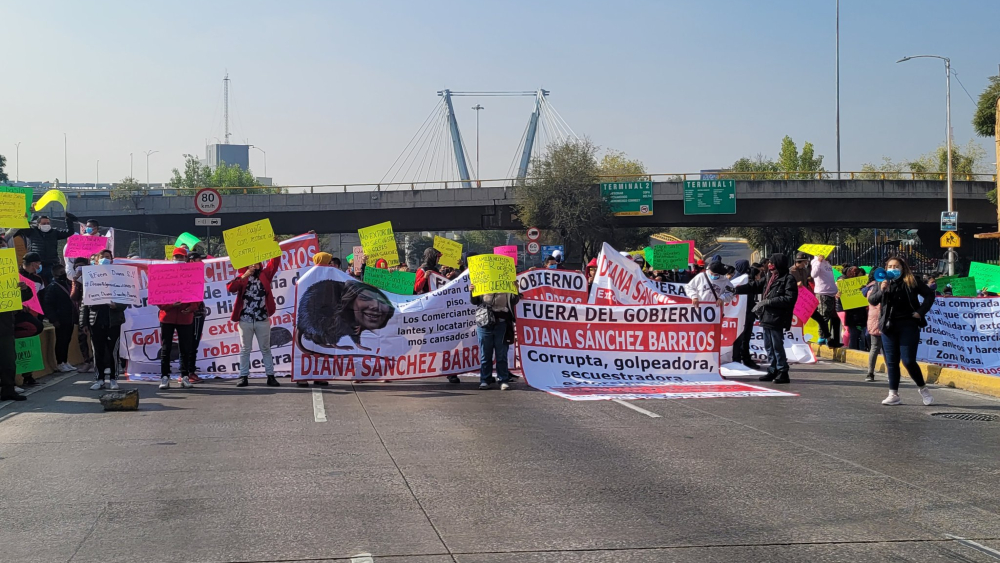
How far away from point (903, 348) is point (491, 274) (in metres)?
5.19

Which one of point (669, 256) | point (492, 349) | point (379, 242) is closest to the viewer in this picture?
point (492, 349)

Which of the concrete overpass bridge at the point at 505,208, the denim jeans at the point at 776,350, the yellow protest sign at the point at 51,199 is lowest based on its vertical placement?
the denim jeans at the point at 776,350

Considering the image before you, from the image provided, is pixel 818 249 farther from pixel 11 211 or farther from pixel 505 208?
pixel 505 208

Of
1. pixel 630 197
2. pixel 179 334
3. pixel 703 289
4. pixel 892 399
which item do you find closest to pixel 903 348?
pixel 892 399

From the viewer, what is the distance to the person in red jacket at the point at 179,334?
1303cm

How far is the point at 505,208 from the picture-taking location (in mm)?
55906

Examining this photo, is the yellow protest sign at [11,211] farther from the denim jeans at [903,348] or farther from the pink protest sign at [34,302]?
the denim jeans at [903,348]

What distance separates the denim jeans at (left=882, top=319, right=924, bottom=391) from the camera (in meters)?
11.1

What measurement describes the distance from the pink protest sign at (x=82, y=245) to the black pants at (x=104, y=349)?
4.47m

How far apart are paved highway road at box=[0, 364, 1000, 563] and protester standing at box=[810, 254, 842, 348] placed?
23.2ft

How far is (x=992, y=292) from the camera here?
17656 millimetres

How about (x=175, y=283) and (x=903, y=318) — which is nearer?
(x=903, y=318)

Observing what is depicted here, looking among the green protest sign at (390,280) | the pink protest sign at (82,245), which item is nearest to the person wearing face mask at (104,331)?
the green protest sign at (390,280)

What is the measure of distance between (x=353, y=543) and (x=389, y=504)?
923mm
